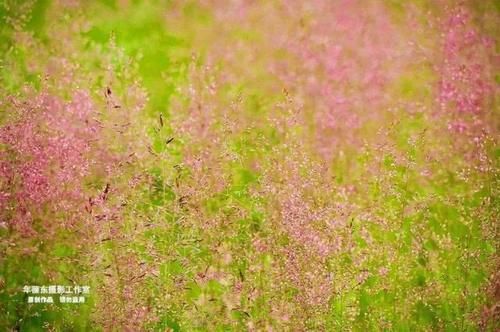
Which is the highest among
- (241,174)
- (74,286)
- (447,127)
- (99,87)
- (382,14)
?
(382,14)

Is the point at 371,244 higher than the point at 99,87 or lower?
lower

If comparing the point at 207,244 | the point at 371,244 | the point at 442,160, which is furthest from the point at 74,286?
the point at 442,160

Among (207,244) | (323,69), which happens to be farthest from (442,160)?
(207,244)

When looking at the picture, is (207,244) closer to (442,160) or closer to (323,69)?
(323,69)

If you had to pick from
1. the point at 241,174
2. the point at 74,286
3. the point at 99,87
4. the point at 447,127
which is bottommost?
the point at 74,286

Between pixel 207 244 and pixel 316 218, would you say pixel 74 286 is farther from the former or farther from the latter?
pixel 316 218

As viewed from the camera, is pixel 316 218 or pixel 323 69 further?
pixel 323 69
